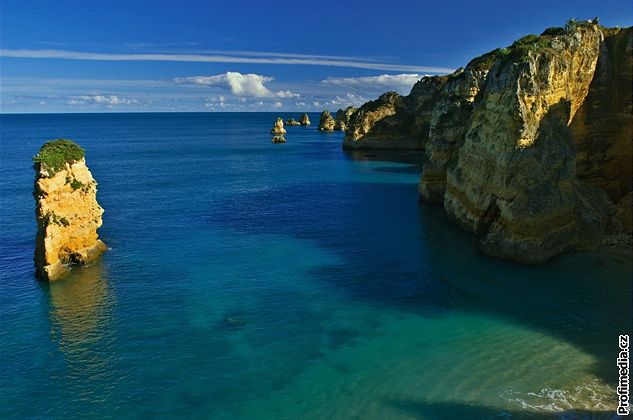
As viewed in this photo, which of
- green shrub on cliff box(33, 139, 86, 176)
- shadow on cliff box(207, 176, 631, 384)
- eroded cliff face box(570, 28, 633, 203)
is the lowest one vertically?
shadow on cliff box(207, 176, 631, 384)

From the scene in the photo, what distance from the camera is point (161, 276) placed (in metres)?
38.7

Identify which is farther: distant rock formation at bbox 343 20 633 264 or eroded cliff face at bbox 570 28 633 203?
eroded cliff face at bbox 570 28 633 203

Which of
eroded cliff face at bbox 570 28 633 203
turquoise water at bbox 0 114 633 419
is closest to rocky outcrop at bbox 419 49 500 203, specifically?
turquoise water at bbox 0 114 633 419

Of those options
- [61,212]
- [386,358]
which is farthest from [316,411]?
[61,212]

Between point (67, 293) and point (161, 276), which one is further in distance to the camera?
point (161, 276)

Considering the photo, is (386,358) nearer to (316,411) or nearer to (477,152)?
(316,411)

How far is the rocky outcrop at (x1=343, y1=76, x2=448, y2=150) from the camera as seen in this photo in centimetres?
12244

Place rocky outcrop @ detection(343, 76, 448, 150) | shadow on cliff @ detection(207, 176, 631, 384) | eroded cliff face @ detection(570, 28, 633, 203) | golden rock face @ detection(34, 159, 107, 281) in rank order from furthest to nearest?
rocky outcrop @ detection(343, 76, 448, 150) < eroded cliff face @ detection(570, 28, 633, 203) < golden rock face @ detection(34, 159, 107, 281) < shadow on cliff @ detection(207, 176, 631, 384)

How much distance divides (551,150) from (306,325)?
87.8ft

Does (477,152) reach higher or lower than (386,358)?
higher

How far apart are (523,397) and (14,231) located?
52.0 meters

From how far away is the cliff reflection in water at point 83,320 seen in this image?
26.5 metres

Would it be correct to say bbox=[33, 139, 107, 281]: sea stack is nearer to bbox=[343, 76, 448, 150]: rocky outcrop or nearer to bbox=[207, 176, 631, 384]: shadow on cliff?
bbox=[207, 176, 631, 384]: shadow on cliff

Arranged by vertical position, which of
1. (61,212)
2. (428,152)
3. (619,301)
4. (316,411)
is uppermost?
(428,152)
